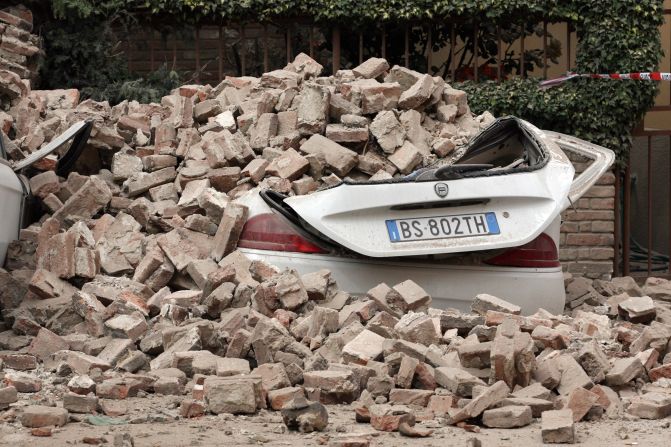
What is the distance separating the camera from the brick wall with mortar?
11.6 metres

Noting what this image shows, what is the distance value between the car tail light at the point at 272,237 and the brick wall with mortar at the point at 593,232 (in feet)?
15.8

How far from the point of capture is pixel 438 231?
7156 mm

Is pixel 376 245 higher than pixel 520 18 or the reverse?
A: the reverse

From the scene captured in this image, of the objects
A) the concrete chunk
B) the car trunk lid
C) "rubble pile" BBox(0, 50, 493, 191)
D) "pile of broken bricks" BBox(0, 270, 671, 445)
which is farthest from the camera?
"rubble pile" BBox(0, 50, 493, 191)

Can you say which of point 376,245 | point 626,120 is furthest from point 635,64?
point 376,245

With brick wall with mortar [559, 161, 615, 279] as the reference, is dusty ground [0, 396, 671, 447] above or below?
above

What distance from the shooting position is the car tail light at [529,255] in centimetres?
734

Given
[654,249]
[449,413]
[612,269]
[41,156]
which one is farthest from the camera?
[654,249]

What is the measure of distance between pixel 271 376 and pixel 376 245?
1.62 meters

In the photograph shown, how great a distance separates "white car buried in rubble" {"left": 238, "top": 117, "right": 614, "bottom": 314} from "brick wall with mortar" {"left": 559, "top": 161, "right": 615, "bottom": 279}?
4012mm

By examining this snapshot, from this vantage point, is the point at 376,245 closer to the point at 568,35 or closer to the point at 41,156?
the point at 41,156

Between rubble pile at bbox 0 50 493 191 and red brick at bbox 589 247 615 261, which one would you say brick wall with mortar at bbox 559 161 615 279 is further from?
rubble pile at bbox 0 50 493 191

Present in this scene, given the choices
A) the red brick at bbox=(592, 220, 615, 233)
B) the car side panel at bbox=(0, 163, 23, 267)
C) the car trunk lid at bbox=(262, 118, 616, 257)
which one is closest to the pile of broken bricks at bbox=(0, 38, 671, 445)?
the car side panel at bbox=(0, 163, 23, 267)

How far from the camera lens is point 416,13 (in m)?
11.9
